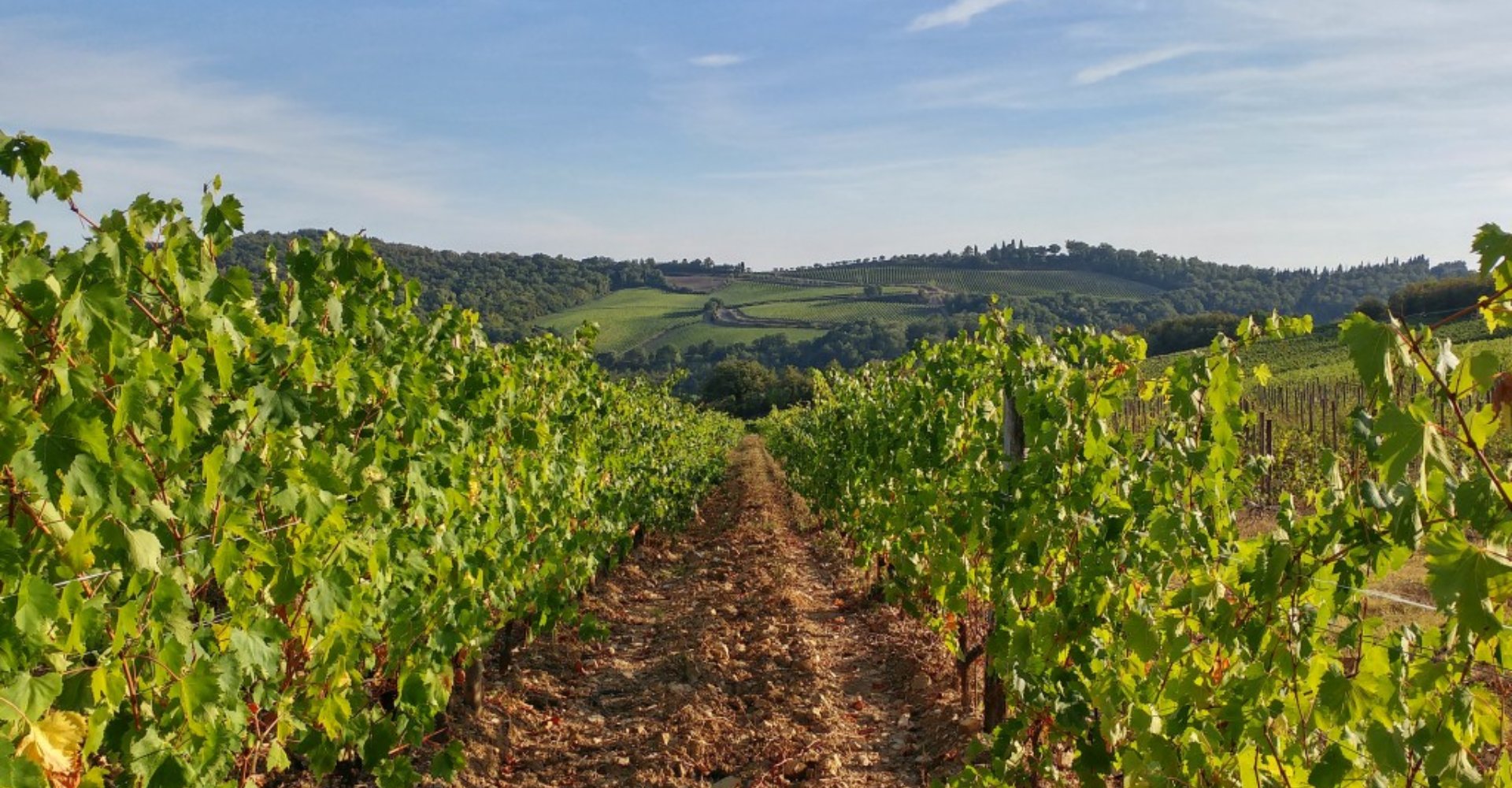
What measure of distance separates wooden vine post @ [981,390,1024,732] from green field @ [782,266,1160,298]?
9115 centimetres

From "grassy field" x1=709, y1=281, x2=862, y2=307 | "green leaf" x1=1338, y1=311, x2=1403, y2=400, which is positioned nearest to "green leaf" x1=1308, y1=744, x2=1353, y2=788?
Result: "green leaf" x1=1338, y1=311, x2=1403, y2=400

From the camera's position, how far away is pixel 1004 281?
4178 inches

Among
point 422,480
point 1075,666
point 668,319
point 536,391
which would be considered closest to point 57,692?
point 422,480

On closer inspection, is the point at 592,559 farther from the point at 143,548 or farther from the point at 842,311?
the point at 842,311

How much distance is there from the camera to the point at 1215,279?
10888cm

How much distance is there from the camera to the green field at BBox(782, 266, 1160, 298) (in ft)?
331

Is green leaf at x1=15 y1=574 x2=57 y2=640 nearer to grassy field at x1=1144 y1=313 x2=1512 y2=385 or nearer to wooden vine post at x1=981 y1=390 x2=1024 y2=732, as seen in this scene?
wooden vine post at x1=981 y1=390 x2=1024 y2=732

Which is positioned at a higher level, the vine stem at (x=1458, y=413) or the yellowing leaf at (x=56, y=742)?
the vine stem at (x=1458, y=413)

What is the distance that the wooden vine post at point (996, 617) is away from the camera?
508cm

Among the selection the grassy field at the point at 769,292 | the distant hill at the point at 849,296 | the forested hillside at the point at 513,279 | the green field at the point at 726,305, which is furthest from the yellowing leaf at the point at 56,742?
the grassy field at the point at 769,292

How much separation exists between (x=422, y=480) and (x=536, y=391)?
3.51 meters

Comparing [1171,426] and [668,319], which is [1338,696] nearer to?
[1171,426]

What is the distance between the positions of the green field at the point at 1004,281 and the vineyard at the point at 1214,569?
300 ft

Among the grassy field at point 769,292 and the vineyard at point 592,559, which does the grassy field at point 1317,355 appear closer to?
the vineyard at point 592,559
